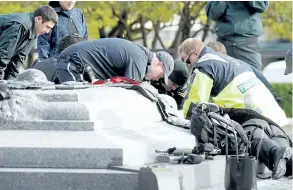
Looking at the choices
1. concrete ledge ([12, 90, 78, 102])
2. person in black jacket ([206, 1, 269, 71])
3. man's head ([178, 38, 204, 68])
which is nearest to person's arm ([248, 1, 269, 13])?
person in black jacket ([206, 1, 269, 71])

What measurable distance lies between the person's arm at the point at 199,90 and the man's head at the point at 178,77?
2.00m

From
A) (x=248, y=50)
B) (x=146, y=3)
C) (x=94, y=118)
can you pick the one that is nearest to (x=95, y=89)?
(x=94, y=118)

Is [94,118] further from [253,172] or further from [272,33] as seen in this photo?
[272,33]

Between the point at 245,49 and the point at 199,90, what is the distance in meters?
3.60

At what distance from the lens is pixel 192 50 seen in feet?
32.0

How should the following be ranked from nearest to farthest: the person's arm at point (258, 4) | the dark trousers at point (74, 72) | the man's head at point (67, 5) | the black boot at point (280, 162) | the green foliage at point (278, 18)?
the black boot at point (280, 162), the dark trousers at point (74, 72), the man's head at point (67, 5), the person's arm at point (258, 4), the green foliage at point (278, 18)

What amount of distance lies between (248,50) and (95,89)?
18.7 feet

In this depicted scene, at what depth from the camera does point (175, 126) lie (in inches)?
295

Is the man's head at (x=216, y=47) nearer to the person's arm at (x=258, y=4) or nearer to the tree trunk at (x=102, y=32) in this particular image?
the person's arm at (x=258, y=4)

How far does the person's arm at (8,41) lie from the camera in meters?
10.5

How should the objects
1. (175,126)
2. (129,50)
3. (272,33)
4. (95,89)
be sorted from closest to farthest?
(95,89) → (175,126) → (129,50) → (272,33)

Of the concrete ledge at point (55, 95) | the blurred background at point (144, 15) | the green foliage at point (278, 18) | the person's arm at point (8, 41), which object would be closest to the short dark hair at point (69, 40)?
the person's arm at point (8, 41)

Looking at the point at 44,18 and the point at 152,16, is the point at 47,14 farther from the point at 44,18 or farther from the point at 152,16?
the point at 152,16

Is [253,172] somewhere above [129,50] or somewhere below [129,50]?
below
